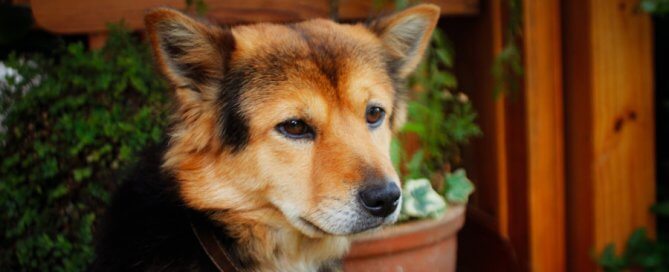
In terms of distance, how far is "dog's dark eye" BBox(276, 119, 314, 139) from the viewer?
2330 millimetres

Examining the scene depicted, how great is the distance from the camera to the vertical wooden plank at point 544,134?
3629 millimetres

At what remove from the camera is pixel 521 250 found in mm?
3854

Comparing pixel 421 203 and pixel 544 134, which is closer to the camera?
pixel 421 203

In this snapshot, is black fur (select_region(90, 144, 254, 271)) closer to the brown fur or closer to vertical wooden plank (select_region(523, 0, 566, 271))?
the brown fur

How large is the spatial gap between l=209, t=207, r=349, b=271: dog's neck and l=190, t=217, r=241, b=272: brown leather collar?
0.05 metres

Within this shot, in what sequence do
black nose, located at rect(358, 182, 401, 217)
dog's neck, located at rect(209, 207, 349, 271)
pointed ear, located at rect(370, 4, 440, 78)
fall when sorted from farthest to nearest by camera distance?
1. pointed ear, located at rect(370, 4, 440, 78)
2. dog's neck, located at rect(209, 207, 349, 271)
3. black nose, located at rect(358, 182, 401, 217)

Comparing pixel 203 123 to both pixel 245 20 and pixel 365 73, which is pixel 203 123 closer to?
pixel 365 73

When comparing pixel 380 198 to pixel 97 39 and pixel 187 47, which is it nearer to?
pixel 187 47

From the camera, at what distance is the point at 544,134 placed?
12.1 ft

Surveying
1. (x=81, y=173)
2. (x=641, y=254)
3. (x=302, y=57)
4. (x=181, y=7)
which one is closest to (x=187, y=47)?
(x=302, y=57)

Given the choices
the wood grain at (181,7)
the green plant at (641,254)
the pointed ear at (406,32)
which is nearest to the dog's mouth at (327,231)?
the pointed ear at (406,32)

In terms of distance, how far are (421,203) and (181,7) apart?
1.69 metres

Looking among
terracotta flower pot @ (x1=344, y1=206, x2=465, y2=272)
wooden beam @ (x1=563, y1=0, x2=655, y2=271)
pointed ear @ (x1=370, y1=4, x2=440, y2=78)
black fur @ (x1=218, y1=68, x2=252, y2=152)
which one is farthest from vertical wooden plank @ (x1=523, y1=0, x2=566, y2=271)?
black fur @ (x1=218, y1=68, x2=252, y2=152)

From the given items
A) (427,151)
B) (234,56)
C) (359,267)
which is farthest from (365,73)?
(427,151)
